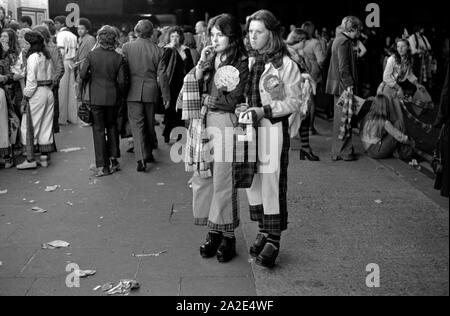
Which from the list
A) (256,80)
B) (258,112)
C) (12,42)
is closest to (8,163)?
(12,42)

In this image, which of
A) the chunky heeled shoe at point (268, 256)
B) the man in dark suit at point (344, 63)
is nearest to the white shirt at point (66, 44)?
the man in dark suit at point (344, 63)

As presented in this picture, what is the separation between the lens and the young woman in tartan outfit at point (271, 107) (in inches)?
172

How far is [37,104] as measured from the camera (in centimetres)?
826

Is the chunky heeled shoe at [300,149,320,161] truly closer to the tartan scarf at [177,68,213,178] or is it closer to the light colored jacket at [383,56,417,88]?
the light colored jacket at [383,56,417,88]

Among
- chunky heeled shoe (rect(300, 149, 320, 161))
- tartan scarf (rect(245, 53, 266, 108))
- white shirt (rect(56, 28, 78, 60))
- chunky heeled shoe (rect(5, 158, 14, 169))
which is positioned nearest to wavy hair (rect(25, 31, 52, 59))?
chunky heeled shoe (rect(5, 158, 14, 169))

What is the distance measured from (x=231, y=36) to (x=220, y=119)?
626mm

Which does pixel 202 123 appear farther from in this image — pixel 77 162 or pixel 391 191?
pixel 77 162

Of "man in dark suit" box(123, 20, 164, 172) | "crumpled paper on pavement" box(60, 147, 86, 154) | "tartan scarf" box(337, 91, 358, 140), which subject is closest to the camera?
"man in dark suit" box(123, 20, 164, 172)

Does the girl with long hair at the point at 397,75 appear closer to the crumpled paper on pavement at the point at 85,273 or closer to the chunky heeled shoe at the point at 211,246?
the chunky heeled shoe at the point at 211,246

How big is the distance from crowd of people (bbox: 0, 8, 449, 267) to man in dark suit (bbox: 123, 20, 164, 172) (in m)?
0.01

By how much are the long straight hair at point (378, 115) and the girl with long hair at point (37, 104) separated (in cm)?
448

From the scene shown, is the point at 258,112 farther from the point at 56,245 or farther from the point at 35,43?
the point at 35,43

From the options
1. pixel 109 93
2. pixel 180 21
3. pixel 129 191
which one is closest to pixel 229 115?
pixel 129 191

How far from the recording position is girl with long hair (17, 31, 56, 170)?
7.98 m
